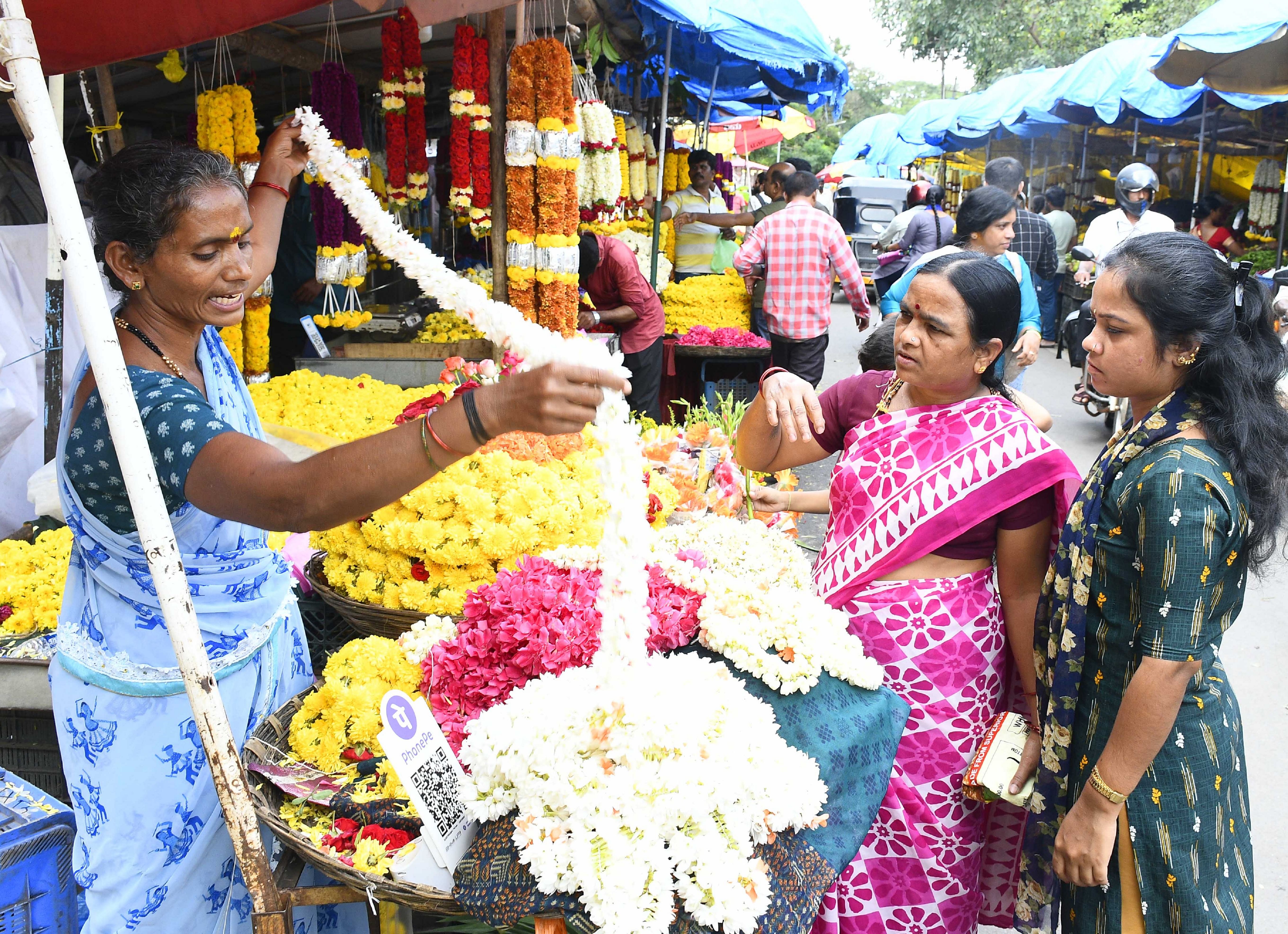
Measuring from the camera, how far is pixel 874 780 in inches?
74.9

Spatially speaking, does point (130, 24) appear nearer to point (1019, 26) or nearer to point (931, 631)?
point (931, 631)

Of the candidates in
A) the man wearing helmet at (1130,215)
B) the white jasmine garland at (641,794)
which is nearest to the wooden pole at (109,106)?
the white jasmine garland at (641,794)

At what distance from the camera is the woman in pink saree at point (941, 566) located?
2.10 m

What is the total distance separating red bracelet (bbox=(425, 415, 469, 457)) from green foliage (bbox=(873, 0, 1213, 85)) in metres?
28.3

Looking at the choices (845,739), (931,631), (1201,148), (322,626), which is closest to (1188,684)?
(931,631)

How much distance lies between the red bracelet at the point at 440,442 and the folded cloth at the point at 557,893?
25.8 inches

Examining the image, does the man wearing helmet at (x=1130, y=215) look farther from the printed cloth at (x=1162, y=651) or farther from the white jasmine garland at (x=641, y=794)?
the white jasmine garland at (x=641, y=794)

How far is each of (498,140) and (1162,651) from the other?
408cm

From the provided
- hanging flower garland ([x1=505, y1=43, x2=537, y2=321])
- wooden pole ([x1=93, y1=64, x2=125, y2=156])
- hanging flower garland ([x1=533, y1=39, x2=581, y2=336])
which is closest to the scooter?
hanging flower garland ([x1=533, y1=39, x2=581, y2=336])

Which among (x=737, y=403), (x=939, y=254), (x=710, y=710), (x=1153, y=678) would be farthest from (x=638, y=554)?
(x=737, y=403)

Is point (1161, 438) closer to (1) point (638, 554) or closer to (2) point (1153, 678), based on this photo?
(2) point (1153, 678)

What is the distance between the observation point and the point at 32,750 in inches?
107

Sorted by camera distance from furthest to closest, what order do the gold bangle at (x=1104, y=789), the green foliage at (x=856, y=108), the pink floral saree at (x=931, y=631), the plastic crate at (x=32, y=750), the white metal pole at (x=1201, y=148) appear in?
1. the green foliage at (x=856, y=108)
2. the white metal pole at (x=1201, y=148)
3. the plastic crate at (x=32, y=750)
4. the pink floral saree at (x=931, y=631)
5. the gold bangle at (x=1104, y=789)

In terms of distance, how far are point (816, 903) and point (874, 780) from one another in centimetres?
39
